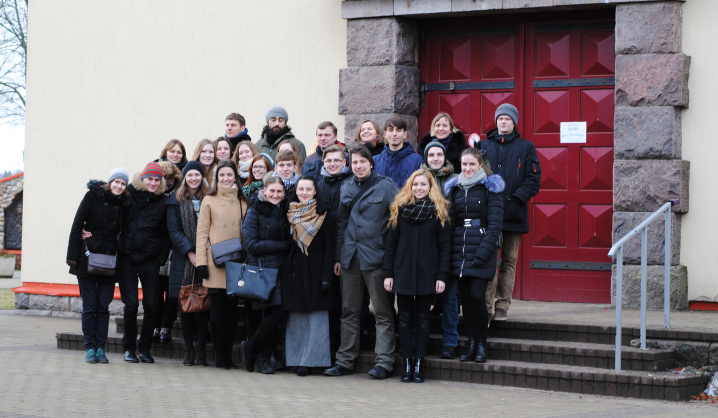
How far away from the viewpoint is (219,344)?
26.8 feet

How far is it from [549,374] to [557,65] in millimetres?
3855

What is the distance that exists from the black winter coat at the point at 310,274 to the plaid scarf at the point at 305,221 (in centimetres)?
5

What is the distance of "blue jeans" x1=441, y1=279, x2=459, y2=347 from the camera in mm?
7738

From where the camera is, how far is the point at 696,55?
916 centimetres

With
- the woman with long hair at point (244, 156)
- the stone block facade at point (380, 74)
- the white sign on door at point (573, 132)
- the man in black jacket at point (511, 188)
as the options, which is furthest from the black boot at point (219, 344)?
the white sign on door at point (573, 132)

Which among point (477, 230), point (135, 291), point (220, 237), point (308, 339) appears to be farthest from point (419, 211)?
point (135, 291)

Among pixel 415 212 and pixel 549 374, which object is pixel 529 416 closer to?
pixel 549 374

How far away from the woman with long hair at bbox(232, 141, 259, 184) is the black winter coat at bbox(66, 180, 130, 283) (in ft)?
3.44

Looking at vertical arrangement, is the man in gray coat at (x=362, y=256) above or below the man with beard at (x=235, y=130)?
below

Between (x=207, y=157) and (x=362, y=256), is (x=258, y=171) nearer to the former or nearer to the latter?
(x=207, y=157)

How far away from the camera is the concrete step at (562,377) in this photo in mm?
6840

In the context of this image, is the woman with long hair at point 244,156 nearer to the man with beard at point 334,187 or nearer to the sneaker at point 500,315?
the man with beard at point 334,187

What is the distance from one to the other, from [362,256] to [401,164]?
981 mm

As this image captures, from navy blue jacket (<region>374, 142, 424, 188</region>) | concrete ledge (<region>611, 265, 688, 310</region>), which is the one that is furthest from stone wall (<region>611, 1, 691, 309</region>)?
navy blue jacket (<region>374, 142, 424, 188</region>)
